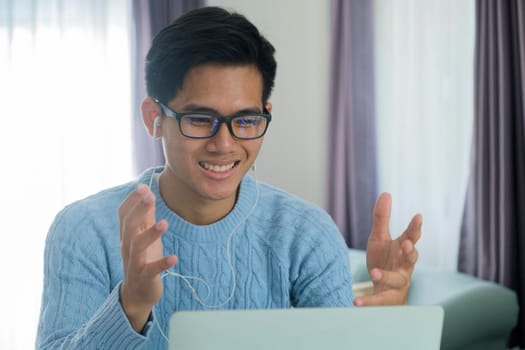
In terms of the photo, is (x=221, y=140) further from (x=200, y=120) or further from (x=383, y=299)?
(x=383, y=299)

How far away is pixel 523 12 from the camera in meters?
3.06

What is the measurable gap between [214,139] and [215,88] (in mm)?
104

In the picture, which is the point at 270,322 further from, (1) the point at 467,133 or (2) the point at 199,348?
(1) the point at 467,133

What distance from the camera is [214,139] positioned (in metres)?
1.39

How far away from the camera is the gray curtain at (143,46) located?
4.01 meters

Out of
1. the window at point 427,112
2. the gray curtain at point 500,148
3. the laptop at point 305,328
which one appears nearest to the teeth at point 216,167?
the laptop at point 305,328

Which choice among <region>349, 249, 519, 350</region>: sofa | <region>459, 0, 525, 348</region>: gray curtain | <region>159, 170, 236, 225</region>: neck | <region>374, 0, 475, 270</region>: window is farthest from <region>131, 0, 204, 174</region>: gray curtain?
<region>159, 170, 236, 225</region>: neck

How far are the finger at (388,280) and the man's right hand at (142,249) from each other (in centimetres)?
36

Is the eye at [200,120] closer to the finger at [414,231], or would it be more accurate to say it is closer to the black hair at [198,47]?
the black hair at [198,47]

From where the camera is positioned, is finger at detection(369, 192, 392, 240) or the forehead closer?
finger at detection(369, 192, 392, 240)

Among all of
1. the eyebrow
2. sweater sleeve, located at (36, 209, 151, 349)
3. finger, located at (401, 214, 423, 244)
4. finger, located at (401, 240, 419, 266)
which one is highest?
the eyebrow

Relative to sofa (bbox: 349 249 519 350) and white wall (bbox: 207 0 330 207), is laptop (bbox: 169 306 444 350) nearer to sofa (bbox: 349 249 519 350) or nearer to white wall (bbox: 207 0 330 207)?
sofa (bbox: 349 249 519 350)

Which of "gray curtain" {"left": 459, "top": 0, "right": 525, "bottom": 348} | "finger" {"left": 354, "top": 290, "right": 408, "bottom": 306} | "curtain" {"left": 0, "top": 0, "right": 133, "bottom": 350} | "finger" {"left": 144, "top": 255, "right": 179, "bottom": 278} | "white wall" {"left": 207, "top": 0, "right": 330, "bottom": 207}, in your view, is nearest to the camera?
"finger" {"left": 144, "top": 255, "right": 179, "bottom": 278}

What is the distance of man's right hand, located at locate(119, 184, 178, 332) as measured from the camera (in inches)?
42.4
